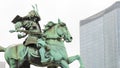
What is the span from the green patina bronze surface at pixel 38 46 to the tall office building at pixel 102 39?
8186cm

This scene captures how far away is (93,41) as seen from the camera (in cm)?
11606

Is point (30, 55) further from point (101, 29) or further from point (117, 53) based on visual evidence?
point (101, 29)

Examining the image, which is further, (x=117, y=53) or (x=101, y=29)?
(x=101, y=29)

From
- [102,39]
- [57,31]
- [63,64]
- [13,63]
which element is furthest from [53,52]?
[102,39]

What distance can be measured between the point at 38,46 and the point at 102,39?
9065 cm

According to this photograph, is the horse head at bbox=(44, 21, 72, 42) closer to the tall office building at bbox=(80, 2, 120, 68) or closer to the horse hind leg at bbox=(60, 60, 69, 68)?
the horse hind leg at bbox=(60, 60, 69, 68)

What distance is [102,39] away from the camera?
373 ft

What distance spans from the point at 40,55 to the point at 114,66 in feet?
273

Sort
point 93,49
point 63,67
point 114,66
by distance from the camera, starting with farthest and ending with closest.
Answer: point 93,49 < point 114,66 < point 63,67

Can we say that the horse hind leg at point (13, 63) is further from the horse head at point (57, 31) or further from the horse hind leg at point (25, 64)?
the horse head at point (57, 31)

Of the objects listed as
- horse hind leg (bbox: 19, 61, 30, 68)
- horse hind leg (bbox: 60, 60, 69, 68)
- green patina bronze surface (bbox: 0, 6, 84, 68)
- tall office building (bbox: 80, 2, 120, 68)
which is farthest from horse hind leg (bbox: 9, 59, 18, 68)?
tall office building (bbox: 80, 2, 120, 68)

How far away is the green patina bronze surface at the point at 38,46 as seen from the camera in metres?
23.3

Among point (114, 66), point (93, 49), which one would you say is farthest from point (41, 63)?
point (93, 49)

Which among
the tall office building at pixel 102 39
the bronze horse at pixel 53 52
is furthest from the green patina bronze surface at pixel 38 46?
the tall office building at pixel 102 39
